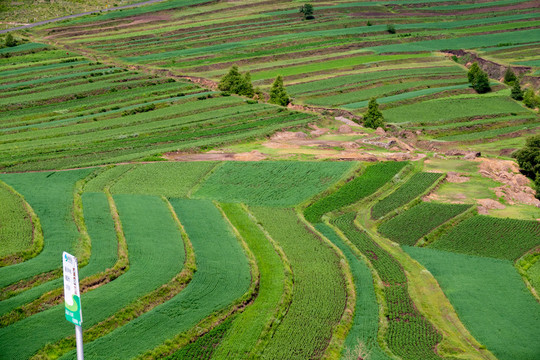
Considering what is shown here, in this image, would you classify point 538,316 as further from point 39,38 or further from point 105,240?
point 39,38

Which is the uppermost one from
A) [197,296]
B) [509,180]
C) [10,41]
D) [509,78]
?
[10,41]

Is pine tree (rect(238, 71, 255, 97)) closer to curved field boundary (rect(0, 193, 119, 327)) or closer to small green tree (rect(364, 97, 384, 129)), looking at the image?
small green tree (rect(364, 97, 384, 129))

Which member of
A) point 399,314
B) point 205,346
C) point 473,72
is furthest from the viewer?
point 473,72

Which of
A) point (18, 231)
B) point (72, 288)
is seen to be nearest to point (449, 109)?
point (18, 231)

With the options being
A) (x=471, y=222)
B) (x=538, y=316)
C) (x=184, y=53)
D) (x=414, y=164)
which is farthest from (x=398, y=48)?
(x=538, y=316)

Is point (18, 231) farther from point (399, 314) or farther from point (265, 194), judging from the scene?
point (399, 314)

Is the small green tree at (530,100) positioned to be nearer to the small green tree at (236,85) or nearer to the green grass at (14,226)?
the small green tree at (236,85)

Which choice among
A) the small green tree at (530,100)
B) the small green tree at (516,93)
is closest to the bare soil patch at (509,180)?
the small green tree at (530,100)
